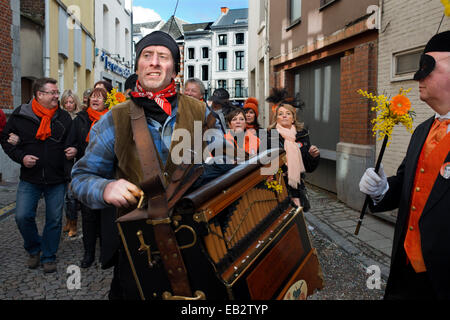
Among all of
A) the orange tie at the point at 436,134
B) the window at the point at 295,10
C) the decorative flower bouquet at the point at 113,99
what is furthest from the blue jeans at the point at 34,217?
the window at the point at 295,10

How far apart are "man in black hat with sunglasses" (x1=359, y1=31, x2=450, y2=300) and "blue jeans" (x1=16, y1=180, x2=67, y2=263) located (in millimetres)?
3534

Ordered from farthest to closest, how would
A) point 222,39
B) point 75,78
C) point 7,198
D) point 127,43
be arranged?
point 222,39, point 127,43, point 75,78, point 7,198

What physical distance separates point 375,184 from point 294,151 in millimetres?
2565

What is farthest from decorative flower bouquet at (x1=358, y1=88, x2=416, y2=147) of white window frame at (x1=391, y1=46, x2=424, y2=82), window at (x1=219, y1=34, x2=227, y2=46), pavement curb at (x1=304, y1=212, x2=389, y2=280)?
window at (x1=219, y1=34, x2=227, y2=46)

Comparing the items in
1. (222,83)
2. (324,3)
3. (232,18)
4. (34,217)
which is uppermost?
(232,18)

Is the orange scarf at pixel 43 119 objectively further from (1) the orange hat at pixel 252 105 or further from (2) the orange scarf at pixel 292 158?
(1) the orange hat at pixel 252 105

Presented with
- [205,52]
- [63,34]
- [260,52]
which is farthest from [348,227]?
[205,52]

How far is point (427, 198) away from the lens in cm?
213

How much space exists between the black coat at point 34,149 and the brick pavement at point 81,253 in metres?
1.04

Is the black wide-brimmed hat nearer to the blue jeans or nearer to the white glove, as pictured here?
the blue jeans

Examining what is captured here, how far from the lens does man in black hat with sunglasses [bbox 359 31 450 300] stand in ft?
6.55

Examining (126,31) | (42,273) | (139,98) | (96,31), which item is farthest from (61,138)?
(126,31)

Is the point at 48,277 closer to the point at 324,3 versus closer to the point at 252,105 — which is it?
the point at 252,105
